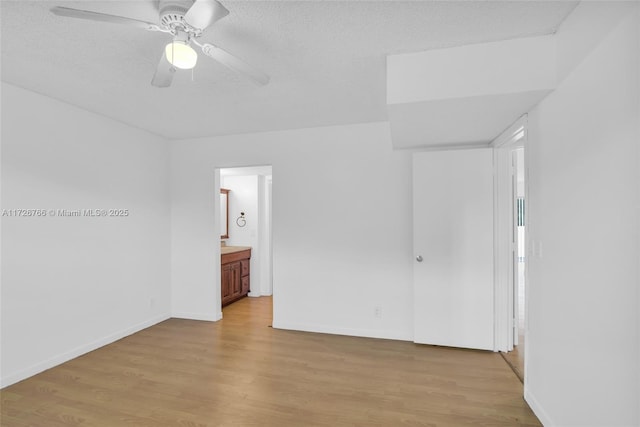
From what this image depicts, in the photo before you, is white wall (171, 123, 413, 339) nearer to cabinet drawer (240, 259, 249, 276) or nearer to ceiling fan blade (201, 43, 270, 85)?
cabinet drawer (240, 259, 249, 276)

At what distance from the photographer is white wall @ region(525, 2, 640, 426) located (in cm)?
130

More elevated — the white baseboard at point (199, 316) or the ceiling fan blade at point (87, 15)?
the ceiling fan blade at point (87, 15)

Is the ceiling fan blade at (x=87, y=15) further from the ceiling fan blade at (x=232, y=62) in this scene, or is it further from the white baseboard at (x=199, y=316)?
the white baseboard at (x=199, y=316)

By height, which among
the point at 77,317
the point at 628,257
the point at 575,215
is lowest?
the point at 77,317

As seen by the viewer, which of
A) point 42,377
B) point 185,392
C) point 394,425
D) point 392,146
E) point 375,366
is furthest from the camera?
point 392,146

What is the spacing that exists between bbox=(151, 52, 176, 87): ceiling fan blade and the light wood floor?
6.91ft

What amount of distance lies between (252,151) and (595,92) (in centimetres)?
326

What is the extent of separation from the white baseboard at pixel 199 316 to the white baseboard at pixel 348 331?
821mm

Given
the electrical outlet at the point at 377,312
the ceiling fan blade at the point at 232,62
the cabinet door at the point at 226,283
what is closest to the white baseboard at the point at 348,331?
the electrical outlet at the point at 377,312

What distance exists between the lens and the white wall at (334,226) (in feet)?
11.5

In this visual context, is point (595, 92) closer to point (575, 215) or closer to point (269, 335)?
point (575, 215)

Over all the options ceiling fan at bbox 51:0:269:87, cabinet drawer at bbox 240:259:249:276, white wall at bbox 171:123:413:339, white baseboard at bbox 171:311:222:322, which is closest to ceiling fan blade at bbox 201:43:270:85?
ceiling fan at bbox 51:0:269:87

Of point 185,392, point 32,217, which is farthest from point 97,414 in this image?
point 32,217

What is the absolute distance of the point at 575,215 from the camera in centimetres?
167
